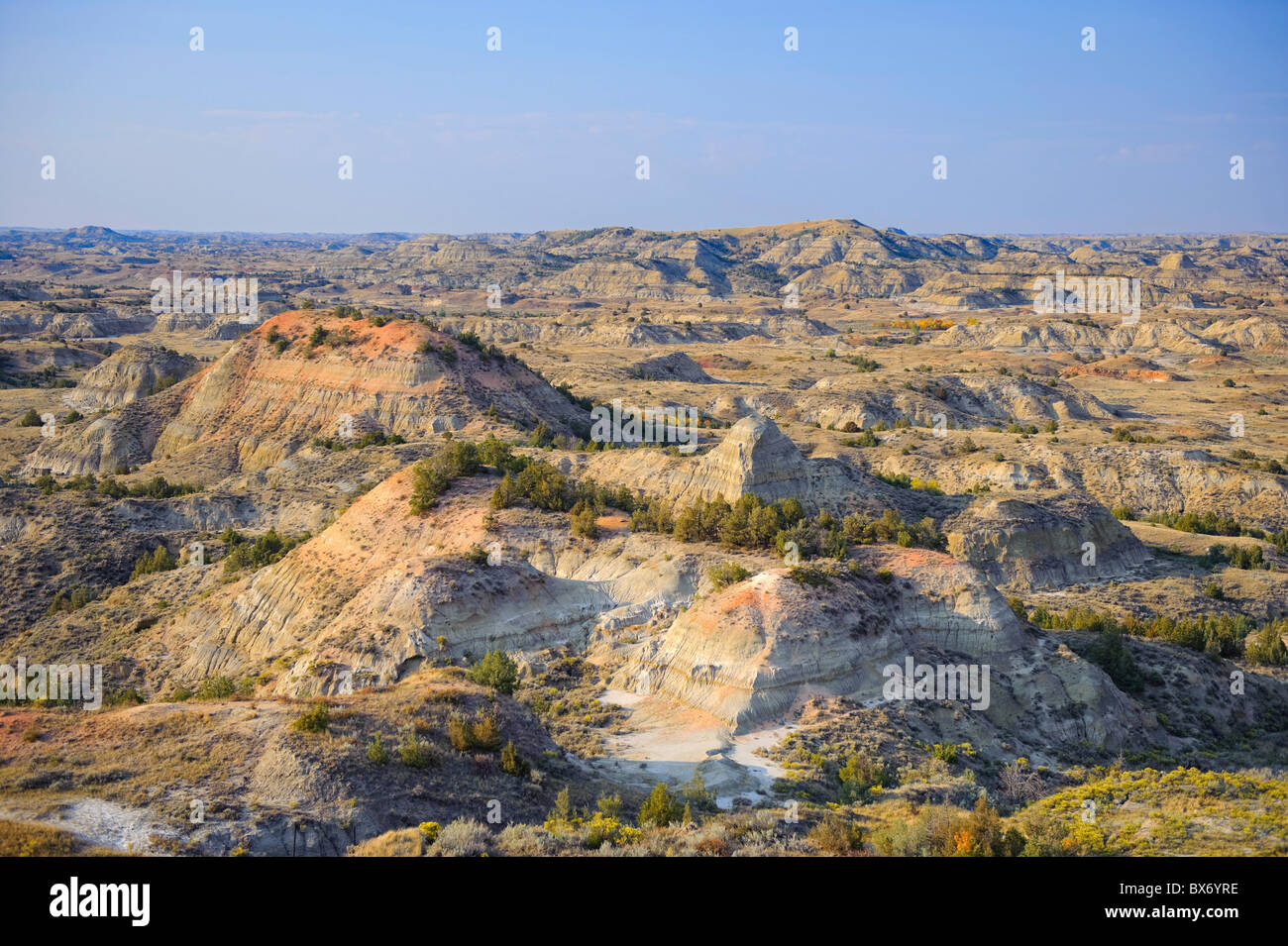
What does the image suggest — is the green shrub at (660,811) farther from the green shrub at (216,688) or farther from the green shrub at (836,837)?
the green shrub at (216,688)

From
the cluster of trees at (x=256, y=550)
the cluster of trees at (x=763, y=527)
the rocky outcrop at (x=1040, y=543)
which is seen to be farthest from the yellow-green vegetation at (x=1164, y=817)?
the cluster of trees at (x=256, y=550)

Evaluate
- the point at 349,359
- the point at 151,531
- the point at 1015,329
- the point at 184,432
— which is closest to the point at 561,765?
the point at 151,531

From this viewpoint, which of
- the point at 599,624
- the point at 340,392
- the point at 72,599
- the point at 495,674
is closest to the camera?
the point at 495,674

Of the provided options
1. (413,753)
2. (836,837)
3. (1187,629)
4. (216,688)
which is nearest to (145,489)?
(216,688)

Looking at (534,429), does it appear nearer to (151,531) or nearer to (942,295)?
(151,531)

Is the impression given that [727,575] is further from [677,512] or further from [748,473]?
[748,473]

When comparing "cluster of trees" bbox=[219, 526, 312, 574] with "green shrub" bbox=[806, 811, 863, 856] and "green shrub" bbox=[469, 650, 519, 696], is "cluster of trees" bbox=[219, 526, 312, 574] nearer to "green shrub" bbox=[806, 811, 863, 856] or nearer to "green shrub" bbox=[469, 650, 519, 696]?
"green shrub" bbox=[469, 650, 519, 696]
